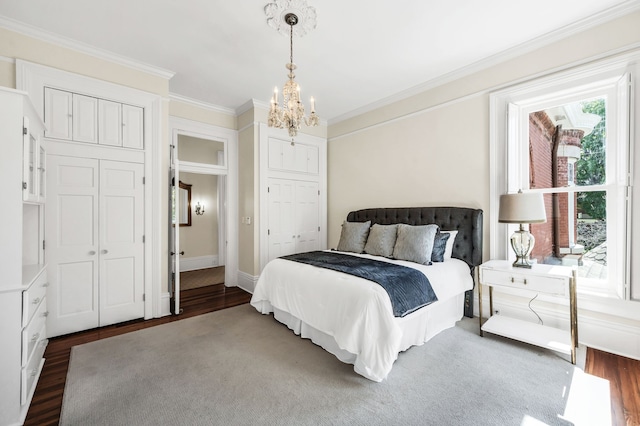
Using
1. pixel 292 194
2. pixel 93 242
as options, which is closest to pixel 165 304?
pixel 93 242

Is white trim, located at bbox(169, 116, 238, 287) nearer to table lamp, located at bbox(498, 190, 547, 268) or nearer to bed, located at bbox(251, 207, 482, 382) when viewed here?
bed, located at bbox(251, 207, 482, 382)

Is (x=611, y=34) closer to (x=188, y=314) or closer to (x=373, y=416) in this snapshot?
(x=373, y=416)

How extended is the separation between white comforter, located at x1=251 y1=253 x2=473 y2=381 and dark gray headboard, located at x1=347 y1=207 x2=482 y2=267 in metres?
0.16

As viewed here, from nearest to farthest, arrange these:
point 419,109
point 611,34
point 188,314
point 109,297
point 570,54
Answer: point 611,34 < point 570,54 < point 109,297 < point 188,314 < point 419,109

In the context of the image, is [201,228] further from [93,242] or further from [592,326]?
[592,326]

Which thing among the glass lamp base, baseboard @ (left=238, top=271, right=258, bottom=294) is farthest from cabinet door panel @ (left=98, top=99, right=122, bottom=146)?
the glass lamp base

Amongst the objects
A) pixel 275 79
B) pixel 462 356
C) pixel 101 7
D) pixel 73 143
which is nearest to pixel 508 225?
pixel 462 356

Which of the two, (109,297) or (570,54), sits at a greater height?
(570,54)

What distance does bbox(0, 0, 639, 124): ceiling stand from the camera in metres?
2.38

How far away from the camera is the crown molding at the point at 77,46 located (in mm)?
2602

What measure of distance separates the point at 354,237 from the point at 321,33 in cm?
243

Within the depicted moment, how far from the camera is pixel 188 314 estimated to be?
352 centimetres

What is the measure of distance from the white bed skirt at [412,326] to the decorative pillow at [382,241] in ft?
2.77

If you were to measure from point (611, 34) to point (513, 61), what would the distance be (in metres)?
0.75
